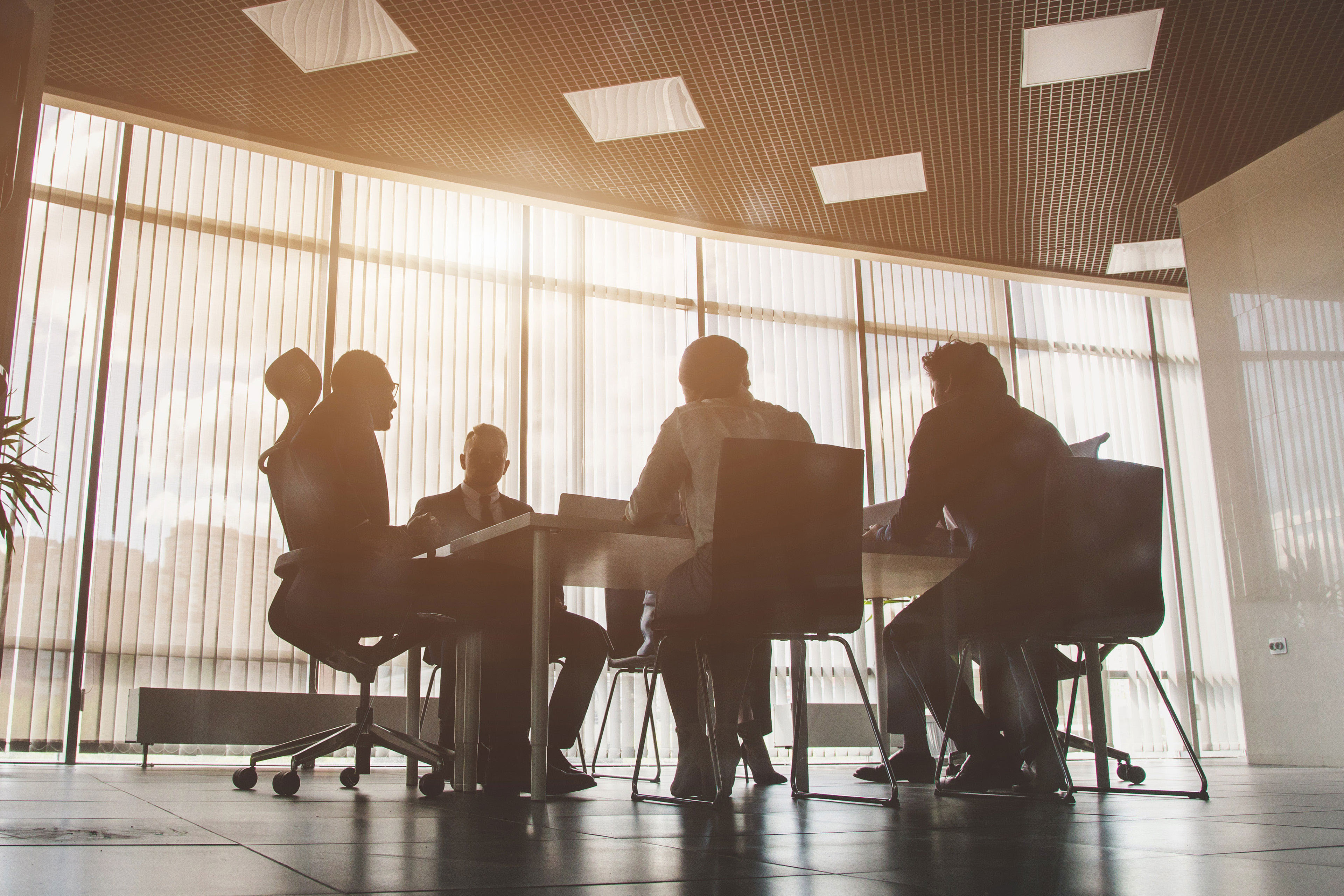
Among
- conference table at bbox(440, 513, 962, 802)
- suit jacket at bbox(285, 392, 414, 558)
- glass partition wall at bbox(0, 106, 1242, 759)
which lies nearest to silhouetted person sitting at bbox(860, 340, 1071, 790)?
conference table at bbox(440, 513, 962, 802)

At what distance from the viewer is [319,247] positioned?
19.9 ft

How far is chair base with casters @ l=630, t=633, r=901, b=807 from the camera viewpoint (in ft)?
7.69

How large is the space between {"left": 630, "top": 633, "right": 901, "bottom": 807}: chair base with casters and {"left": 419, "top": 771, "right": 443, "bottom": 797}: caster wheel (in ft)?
1.63

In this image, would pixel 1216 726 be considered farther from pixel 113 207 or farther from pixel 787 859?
pixel 113 207

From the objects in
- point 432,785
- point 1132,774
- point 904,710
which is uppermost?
point 904,710

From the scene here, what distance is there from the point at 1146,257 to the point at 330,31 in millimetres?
5510

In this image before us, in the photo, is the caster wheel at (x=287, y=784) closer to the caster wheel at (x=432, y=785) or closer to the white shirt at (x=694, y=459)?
the caster wheel at (x=432, y=785)

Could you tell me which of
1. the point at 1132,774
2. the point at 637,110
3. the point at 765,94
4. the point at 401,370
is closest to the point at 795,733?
the point at 1132,774

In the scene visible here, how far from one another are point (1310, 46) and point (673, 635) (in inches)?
175

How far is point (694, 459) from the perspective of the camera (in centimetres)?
252

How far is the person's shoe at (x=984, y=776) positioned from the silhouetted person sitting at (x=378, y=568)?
48.1 inches

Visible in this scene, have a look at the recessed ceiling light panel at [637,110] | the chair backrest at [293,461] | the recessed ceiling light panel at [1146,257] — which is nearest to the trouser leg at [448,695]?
the chair backrest at [293,461]

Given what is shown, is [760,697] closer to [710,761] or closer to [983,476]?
[710,761]

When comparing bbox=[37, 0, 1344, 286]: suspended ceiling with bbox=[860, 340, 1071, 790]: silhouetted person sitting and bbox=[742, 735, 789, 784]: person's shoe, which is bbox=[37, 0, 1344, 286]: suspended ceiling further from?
bbox=[742, 735, 789, 784]: person's shoe
